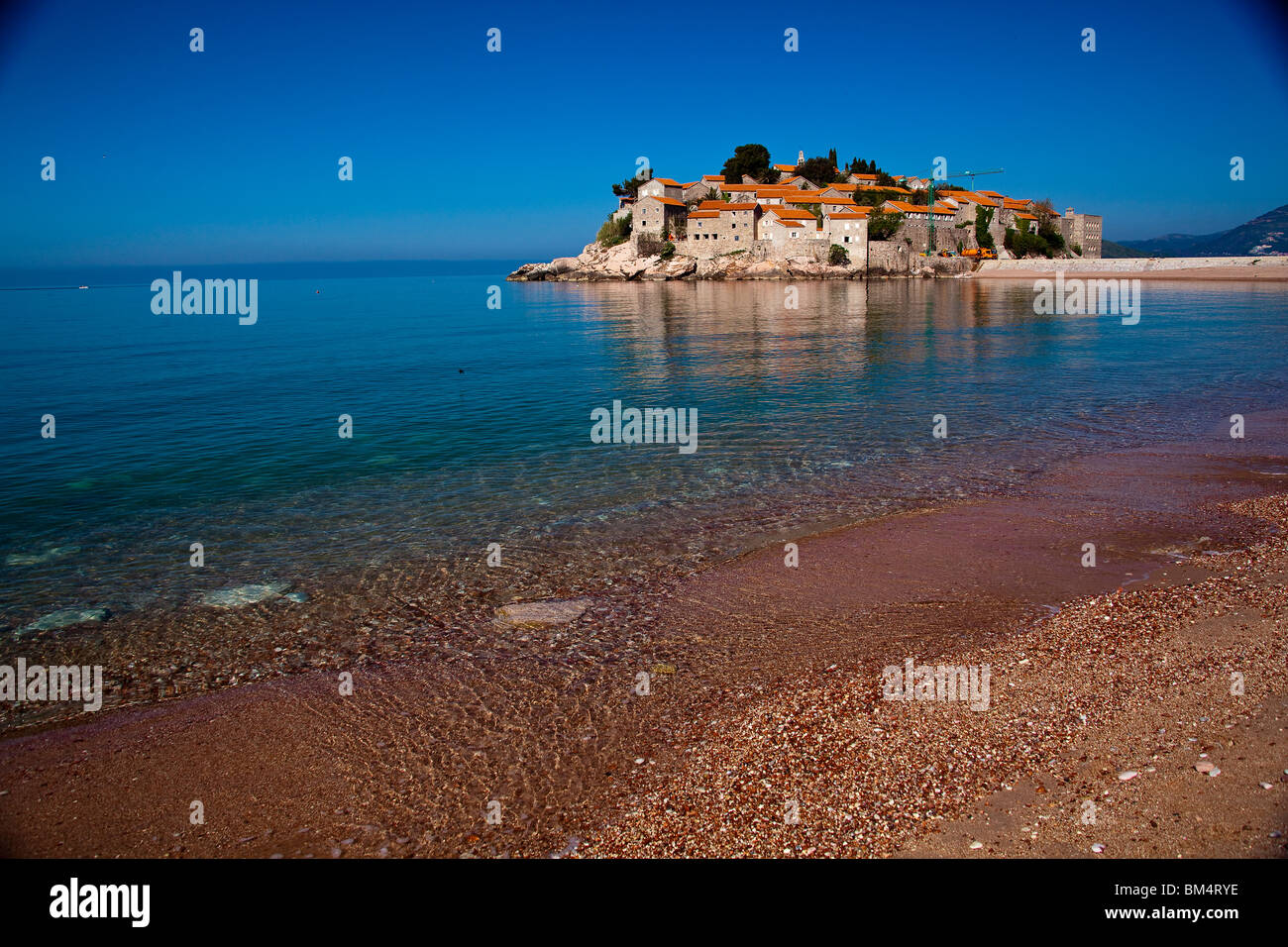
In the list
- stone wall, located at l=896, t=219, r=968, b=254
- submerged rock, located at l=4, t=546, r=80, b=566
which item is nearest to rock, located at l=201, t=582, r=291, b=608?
submerged rock, located at l=4, t=546, r=80, b=566

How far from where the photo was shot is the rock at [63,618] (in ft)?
28.8

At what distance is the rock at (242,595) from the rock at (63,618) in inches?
45.6

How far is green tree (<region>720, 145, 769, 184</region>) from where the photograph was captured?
373 feet

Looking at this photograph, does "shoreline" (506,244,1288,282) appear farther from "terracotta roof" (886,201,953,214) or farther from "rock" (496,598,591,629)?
"rock" (496,598,591,629)

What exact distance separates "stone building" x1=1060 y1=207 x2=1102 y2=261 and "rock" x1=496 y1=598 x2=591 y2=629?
135 m

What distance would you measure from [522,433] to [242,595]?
9.98 meters

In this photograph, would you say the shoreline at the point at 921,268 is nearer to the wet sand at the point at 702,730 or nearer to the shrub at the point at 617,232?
the shrub at the point at 617,232

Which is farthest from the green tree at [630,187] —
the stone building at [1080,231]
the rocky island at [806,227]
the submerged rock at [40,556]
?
the submerged rock at [40,556]

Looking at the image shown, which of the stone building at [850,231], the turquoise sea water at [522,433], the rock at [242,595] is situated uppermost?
the stone building at [850,231]

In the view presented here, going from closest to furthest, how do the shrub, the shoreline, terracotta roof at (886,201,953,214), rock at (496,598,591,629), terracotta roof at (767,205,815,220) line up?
rock at (496,598,591,629) < the shoreline < terracotta roof at (767,205,815,220) < terracotta roof at (886,201,953,214) < the shrub

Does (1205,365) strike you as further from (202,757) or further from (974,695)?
(202,757)

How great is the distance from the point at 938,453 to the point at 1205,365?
1794 centimetres
